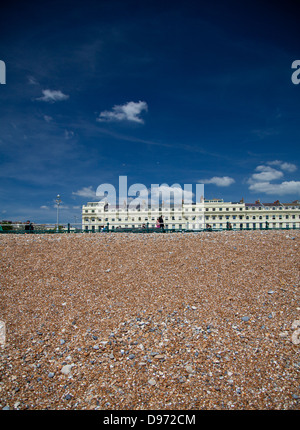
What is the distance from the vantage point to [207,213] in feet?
326

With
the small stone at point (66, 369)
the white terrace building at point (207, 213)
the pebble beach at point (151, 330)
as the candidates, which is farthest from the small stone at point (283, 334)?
the white terrace building at point (207, 213)

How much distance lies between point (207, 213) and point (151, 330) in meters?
94.6

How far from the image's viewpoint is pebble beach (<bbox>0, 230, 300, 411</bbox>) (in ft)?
18.1

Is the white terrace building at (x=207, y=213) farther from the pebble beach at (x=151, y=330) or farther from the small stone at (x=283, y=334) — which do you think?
the small stone at (x=283, y=334)

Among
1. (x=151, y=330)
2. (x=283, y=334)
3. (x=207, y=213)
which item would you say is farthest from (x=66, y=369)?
(x=207, y=213)

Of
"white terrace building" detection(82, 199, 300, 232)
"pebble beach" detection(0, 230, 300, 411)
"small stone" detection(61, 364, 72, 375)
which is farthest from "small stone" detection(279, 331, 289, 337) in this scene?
"white terrace building" detection(82, 199, 300, 232)

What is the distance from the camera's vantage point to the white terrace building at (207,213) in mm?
91562

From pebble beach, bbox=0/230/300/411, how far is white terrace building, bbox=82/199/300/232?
76.5m

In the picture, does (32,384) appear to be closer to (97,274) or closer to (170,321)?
(170,321)

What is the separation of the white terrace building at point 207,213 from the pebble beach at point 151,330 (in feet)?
251

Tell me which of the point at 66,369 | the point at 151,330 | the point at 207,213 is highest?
the point at 207,213

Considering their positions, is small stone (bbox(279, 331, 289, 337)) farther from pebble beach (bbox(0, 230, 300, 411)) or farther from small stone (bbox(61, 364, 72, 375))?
small stone (bbox(61, 364, 72, 375))

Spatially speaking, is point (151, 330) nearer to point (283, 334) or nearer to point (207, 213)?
point (283, 334)
